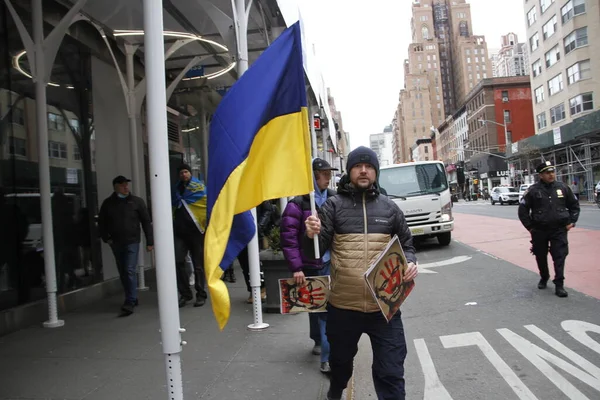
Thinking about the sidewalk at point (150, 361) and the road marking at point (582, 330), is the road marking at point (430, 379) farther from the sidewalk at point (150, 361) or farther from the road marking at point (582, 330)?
the road marking at point (582, 330)

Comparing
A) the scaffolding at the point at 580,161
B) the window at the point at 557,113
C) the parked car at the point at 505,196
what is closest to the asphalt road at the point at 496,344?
the scaffolding at the point at 580,161

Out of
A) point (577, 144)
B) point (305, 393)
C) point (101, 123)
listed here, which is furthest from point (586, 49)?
point (305, 393)

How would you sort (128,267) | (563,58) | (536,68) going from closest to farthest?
(128,267) → (563,58) → (536,68)

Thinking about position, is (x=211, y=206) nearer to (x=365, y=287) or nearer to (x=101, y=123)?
(x=365, y=287)

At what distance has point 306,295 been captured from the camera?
3.73 metres

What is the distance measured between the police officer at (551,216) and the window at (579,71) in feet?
136

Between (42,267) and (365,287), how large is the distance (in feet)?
18.0

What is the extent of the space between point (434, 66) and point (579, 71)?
6087 inches

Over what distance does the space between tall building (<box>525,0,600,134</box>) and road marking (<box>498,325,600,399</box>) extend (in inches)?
1693

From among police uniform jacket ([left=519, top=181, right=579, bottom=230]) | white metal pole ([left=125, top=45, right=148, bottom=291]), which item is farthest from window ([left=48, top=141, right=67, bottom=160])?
police uniform jacket ([left=519, top=181, right=579, bottom=230])

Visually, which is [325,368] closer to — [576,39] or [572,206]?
[572,206]

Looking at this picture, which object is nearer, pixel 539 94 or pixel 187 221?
pixel 187 221

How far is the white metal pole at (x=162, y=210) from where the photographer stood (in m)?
3.08

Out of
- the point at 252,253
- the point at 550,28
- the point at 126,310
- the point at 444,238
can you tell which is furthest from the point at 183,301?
the point at 550,28
